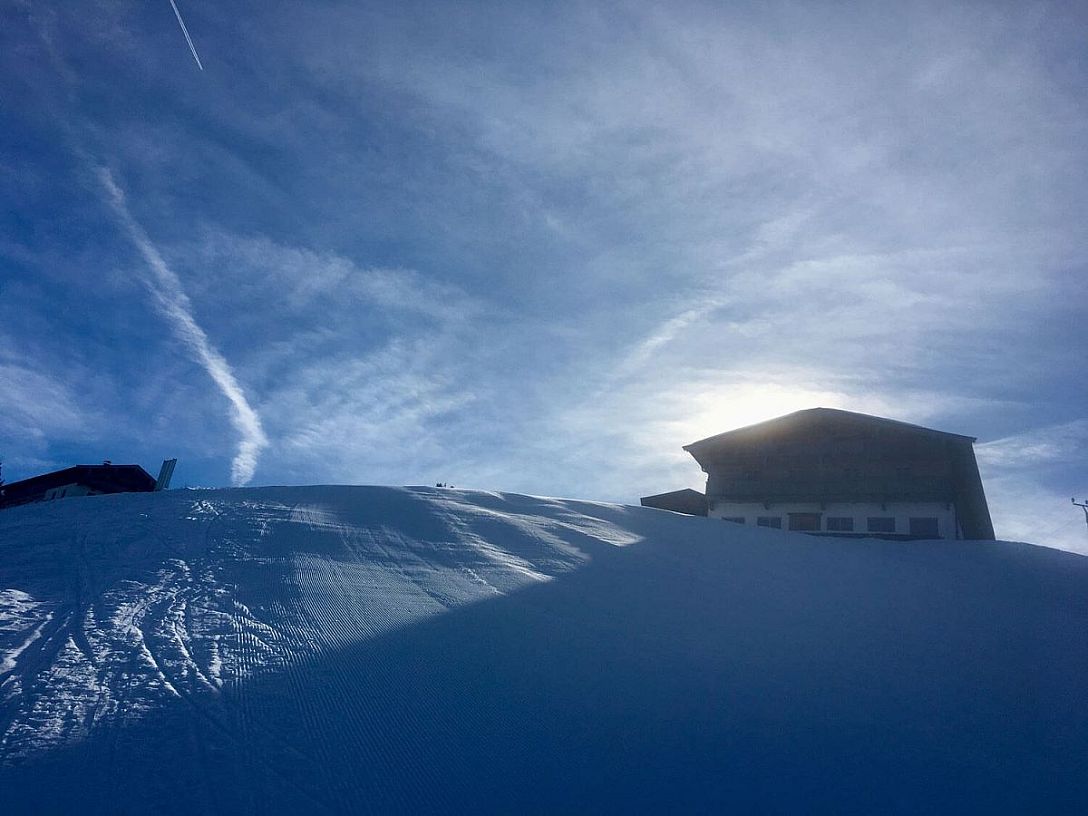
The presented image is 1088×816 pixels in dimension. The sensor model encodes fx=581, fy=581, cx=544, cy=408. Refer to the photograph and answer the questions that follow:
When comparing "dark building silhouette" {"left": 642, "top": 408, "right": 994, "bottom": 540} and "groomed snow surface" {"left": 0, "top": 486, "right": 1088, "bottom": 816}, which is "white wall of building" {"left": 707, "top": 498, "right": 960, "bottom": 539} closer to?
"dark building silhouette" {"left": 642, "top": 408, "right": 994, "bottom": 540}

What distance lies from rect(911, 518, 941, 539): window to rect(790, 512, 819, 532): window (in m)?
2.56

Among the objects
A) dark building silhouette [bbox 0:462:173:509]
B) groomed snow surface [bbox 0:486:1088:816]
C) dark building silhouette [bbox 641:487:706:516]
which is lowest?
groomed snow surface [bbox 0:486:1088:816]

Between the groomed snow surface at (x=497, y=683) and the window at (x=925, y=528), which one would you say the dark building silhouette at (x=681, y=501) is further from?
the groomed snow surface at (x=497, y=683)

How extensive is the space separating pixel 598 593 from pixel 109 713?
12.9 feet

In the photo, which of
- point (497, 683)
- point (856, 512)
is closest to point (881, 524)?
point (856, 512)

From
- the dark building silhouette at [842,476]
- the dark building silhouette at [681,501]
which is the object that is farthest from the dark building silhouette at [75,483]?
the dark building silhouette at [842,476]

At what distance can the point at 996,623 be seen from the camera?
5758 millimetres

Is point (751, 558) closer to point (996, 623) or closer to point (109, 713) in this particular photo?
point (996, 623)

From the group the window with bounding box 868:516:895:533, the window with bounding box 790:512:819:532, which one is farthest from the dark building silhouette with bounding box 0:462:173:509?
the window with bounding box 868:516:895:533

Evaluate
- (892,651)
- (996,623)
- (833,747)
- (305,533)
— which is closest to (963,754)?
(833,747)

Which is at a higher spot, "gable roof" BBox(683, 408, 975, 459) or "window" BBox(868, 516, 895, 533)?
"gable roof" BBox(683, 408, 975, 459)

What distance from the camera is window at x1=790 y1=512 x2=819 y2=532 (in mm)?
18047

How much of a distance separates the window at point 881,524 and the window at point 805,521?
147 cm

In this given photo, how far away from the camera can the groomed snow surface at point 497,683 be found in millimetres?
2705
